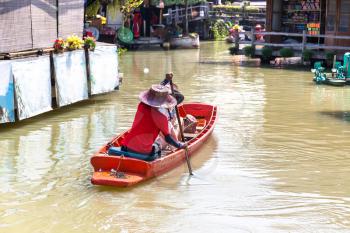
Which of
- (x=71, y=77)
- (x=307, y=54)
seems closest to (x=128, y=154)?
(x=71, y=77)

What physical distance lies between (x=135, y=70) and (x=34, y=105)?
13105mm

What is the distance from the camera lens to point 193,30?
49.6 meters

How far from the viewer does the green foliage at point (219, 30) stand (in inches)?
1945

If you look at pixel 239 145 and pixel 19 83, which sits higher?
pixel 19 83

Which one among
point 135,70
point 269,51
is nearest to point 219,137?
→ point 135,70

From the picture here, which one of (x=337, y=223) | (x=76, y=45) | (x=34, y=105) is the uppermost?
(x=76, y=45)

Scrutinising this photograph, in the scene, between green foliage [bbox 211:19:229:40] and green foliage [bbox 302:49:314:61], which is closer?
green foliage [bbox 302:49:314:61]

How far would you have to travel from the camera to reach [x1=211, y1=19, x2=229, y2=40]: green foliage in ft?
162

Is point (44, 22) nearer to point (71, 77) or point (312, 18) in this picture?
point (71, 77)

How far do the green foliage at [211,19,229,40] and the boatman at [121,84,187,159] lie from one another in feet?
133

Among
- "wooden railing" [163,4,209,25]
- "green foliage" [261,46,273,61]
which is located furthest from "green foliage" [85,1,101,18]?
"wooden railing" [163,4,209,25]

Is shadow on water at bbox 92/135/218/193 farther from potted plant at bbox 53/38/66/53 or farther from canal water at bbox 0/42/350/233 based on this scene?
potted plant at bbox 53/38/66/53

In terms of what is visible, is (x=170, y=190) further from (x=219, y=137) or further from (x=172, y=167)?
(x=219, y=137)

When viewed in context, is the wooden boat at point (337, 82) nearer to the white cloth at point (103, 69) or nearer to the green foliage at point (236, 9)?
the white cloth at point (103, 69)
